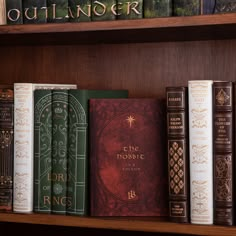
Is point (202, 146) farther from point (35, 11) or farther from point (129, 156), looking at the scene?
point (35, 11)

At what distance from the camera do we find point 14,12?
3.94 feet

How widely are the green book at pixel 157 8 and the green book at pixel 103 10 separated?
0.22ft

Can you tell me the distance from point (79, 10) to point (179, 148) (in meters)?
0.37

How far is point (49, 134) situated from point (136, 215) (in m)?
0.26

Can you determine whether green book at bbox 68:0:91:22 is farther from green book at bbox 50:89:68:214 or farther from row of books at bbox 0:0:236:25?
green book at bbox 50:89:68:214

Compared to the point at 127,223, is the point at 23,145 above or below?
above

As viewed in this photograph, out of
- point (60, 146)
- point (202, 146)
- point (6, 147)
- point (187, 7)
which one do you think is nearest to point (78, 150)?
point (60, 146)

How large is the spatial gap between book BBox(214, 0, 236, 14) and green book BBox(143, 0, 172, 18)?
0.10 m

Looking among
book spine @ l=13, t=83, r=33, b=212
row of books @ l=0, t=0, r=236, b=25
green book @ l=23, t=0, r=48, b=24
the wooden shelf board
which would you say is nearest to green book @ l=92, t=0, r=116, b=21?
row of books @ l=0, t=0, r=236, b=25

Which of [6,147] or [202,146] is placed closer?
[202,146]

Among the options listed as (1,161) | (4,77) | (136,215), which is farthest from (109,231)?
(4,77)

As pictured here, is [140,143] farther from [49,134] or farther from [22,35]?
[22,35]

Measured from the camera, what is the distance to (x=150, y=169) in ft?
3.83

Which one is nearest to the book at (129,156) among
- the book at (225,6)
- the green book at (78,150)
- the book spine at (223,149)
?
the green book at (78,150)
